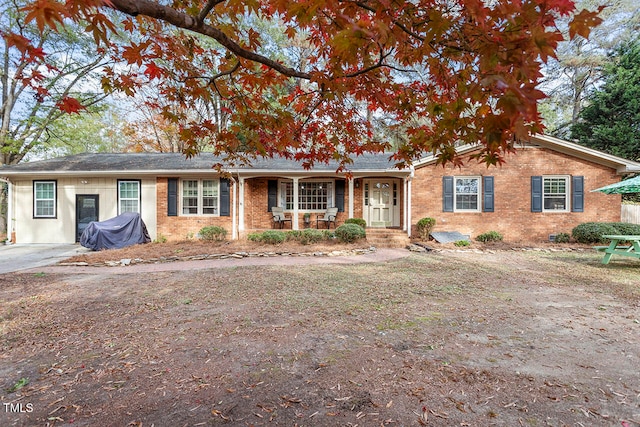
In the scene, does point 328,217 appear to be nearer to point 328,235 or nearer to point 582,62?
point 328,235

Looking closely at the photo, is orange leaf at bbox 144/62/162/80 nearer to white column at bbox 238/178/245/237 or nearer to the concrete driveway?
the concrete driveway

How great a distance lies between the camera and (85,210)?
38.4 ft

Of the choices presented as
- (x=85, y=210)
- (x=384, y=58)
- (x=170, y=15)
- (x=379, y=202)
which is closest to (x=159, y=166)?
(x=85, y=210)

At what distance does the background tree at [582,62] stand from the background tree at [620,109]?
6.87ft

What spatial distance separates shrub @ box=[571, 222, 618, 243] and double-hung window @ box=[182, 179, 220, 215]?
12869 mm

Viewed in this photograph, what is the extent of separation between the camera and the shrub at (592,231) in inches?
394

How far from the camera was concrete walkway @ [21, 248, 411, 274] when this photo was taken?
697 centimetres

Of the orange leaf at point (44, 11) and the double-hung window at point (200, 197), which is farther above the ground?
the orange leaf at point (44, 11)

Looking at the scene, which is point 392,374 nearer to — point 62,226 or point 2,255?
point 2,255

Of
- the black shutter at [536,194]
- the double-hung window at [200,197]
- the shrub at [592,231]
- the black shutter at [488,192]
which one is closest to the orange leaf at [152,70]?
the double-hung window at [200,197]

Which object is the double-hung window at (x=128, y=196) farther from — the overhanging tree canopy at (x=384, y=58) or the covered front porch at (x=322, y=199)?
the overhanging tree canopy at (x=384, y=58)

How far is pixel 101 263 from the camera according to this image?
7.53 metres

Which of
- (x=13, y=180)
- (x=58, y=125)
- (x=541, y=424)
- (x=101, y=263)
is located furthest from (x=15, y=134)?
(x=541, y=424)

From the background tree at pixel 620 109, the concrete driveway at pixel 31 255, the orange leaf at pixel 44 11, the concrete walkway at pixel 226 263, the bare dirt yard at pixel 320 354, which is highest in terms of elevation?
the background tree at pixel 620 109
